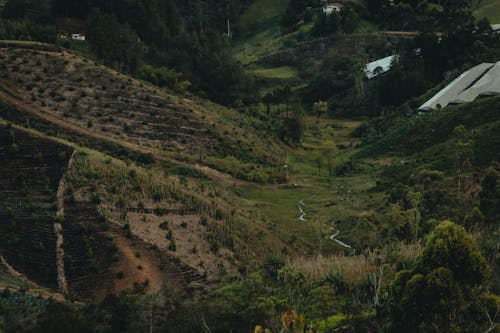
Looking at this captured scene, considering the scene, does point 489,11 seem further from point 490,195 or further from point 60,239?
point 60,239

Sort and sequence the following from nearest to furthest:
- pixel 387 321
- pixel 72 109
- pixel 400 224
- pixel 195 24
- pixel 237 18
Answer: pixel 387 321, pixel 400 224, pixel 72 109, pixel 195 24, pixel 237 18

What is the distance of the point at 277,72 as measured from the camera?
331 ft

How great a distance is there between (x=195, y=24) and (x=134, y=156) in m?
78.4

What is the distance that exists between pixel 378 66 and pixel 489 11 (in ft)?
85.0

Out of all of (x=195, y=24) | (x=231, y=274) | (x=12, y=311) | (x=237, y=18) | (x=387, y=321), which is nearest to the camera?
(x=387, y=321)

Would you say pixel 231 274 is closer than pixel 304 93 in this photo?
Yes

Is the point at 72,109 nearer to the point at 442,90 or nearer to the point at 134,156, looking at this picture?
the point at 134,156

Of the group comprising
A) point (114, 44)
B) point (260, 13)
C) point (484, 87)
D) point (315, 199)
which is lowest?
point (315, 199)

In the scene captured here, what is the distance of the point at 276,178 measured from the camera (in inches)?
2007

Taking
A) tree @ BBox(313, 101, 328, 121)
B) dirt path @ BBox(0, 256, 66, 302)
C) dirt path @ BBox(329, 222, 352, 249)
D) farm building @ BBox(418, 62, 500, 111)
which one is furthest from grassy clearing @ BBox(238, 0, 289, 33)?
dirt path @ BBox(0, 256, 66, 302)

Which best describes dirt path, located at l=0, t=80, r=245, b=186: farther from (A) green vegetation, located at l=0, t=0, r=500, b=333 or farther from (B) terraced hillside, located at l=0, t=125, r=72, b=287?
(B) terraced hillside, located at l=0, t=125, r=72, b=287

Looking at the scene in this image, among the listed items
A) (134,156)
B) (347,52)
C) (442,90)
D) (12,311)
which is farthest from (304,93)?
(12,311)

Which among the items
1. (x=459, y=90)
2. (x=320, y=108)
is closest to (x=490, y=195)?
(x=459, y=90)

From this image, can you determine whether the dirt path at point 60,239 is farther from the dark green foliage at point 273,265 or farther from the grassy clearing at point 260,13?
the grassy clearing at point 260,13
